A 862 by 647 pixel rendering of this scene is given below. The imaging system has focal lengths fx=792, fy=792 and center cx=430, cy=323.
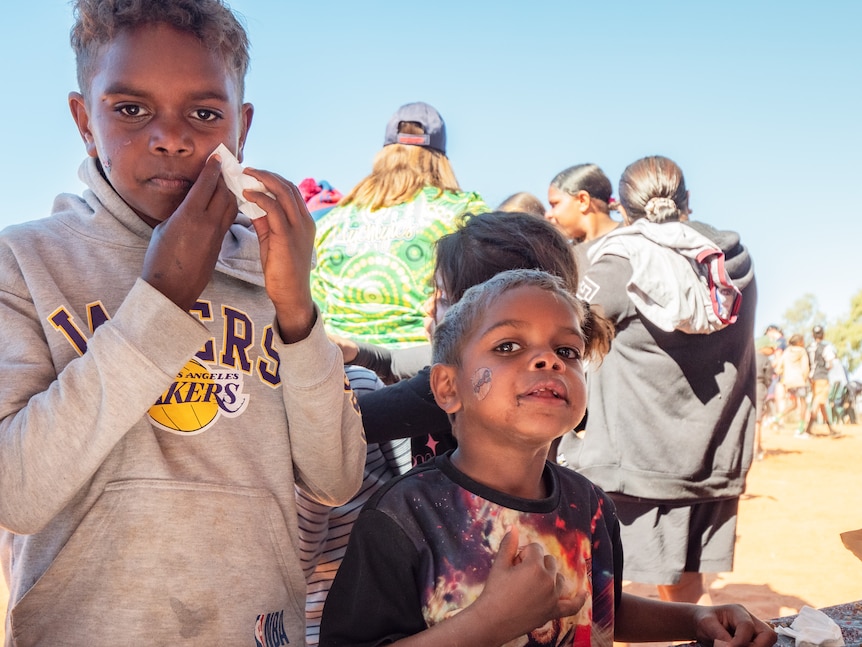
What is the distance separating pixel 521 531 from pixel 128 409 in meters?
0.73

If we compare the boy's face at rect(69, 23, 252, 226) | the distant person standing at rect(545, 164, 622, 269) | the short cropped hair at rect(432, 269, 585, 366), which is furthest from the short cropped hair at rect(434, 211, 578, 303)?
the distant person standing at rect(545, 164, 622, 269)

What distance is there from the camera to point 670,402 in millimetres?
3512

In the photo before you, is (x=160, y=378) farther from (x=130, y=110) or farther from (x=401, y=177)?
(x=401, y=177)

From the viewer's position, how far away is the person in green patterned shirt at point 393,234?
2.92m

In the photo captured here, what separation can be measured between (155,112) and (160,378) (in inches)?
19.3

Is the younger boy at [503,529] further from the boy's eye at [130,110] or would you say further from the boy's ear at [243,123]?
the boy's eye at [130,110]

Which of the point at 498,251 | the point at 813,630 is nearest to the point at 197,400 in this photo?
the point at 498,251

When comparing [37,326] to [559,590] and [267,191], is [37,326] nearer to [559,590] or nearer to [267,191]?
[267,191]

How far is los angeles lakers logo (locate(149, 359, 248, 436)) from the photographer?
1.38 meters

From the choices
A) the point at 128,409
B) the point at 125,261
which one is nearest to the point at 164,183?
the point at 125,261

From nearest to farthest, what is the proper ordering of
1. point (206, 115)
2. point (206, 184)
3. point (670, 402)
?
point (206, 184)
point (206, 115)
point (670, 402)

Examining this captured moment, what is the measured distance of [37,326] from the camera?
130 centimetres

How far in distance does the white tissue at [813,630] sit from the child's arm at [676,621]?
0.14ft

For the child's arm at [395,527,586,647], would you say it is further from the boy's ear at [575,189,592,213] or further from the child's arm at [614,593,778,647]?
the boy's ear at [575,189,592,213]
